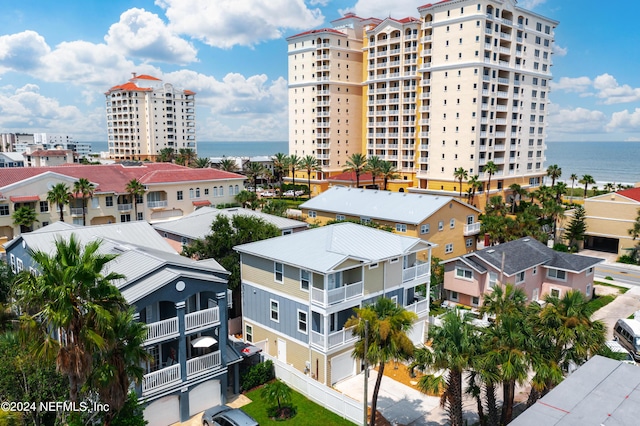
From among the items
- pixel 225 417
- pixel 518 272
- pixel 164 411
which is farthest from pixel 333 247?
pixel 518 272

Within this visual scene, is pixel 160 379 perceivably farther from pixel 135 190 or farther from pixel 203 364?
pixel 135 190

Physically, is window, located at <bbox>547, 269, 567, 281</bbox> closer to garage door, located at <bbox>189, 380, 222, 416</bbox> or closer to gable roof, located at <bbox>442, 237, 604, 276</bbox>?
gable roof, located at <bbox>442, 237, 604, 276</bbox>

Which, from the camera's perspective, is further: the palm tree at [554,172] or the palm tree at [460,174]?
the palm tree at [554,172]

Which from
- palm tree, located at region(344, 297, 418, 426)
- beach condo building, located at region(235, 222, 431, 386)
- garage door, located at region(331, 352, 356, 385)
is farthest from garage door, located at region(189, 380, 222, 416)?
palm tree, located at region(344, 297, 418, 426)

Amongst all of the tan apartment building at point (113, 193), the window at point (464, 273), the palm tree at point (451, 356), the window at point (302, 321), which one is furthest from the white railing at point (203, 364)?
the tan apartment building at point (113, 193)

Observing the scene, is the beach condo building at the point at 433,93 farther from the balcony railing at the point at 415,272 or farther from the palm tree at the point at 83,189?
the palm tree at the point at 83,189

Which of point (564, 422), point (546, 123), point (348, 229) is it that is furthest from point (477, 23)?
point (564, 422)

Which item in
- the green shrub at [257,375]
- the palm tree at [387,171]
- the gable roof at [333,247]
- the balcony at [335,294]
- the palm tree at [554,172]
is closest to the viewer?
the balcony at [335,294]
